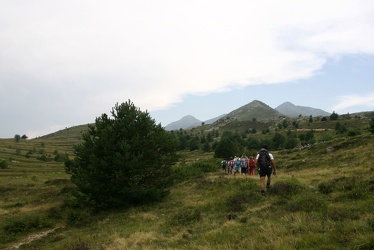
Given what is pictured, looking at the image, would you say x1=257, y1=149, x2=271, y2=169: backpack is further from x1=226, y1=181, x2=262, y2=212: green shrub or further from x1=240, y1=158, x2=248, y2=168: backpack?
x1=240, y1=158, x2=248, y2=168: backpack

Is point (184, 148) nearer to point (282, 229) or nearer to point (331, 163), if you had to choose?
point (331, 163)

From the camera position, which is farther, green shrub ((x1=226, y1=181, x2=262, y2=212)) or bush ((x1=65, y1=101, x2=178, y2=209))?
bush ((x1=65, y1=101, x2=178, y2=209))

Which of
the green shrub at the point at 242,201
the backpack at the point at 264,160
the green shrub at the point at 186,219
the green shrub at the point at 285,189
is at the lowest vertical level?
the green shrub at the point at 186,219

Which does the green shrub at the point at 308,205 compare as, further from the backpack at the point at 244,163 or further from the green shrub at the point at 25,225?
the green shrub at the point at 25,225

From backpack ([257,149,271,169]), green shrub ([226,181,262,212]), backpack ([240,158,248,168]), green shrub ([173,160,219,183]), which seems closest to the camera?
green shrub ([226,181,262,212])

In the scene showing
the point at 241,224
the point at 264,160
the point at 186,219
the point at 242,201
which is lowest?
Answer: the point at 186,219

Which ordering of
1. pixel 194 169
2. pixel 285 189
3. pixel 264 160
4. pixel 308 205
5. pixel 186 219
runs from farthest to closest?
pixel 194 169 → pixel 264 160 → pixel 285 189 → pixel 186 219 → pixel 308 205

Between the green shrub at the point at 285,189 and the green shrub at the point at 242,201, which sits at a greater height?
the green shrub at the point at 285,189

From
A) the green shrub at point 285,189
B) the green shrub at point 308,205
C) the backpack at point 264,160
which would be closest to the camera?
the green shrub at point 308,205

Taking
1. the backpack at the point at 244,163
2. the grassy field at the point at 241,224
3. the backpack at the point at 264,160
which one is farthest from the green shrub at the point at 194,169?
the backpack at the point at 264,160

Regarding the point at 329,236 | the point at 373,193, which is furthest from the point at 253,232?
the point at 373,193

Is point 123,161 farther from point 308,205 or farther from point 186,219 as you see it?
point 308,205

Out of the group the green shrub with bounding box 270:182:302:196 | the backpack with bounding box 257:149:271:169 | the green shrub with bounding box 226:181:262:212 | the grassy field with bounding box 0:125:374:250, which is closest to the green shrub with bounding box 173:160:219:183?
the grassy field with bounding box 0:125:374:250

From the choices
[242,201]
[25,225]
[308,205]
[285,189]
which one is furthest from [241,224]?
[25,225]
